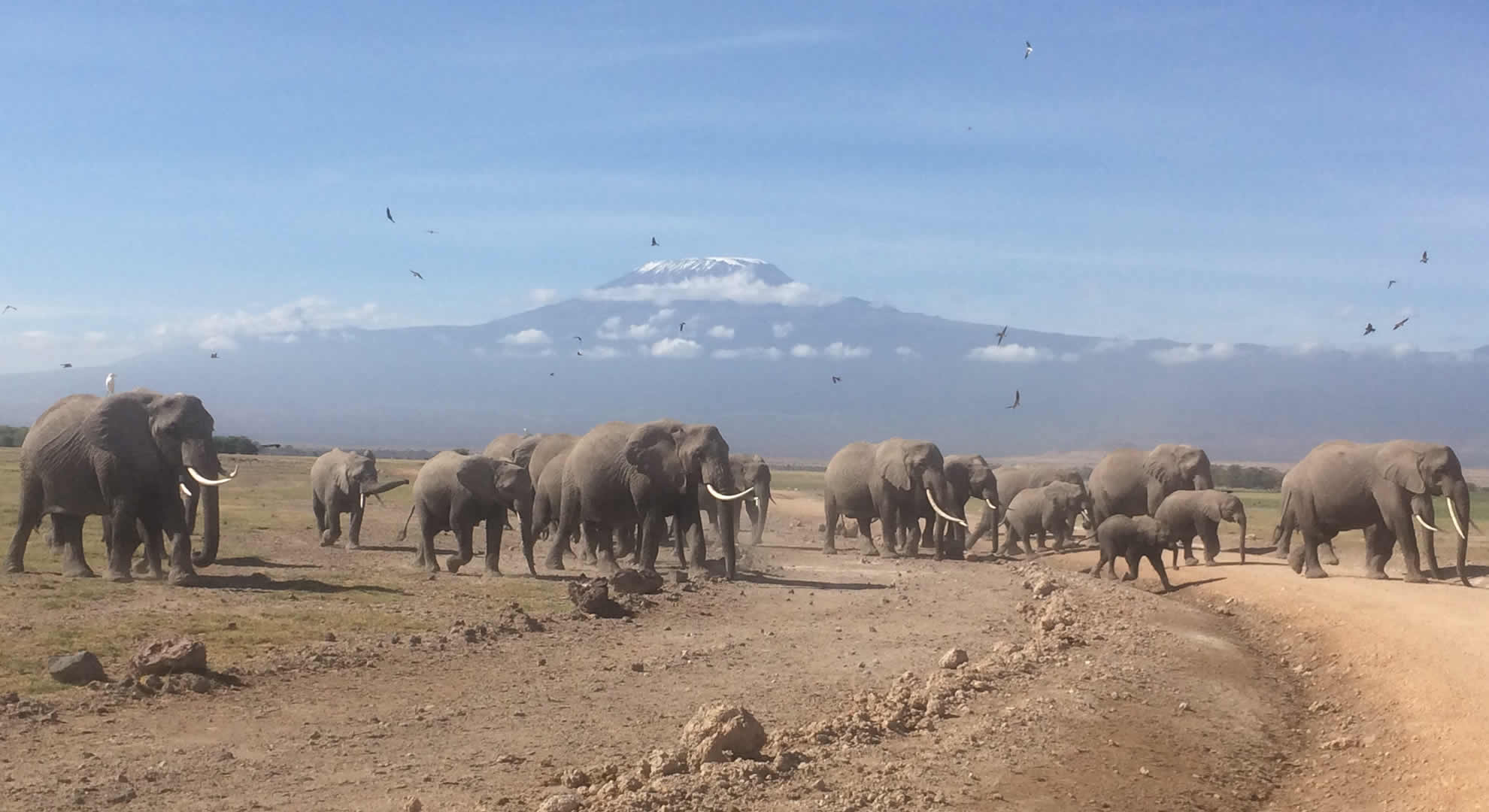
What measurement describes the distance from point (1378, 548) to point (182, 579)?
69.4ft

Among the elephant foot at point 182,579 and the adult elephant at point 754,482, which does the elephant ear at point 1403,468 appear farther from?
the elephant foot at point 182,579

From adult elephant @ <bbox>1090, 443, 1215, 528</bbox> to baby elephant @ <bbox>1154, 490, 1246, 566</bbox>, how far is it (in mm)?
5429

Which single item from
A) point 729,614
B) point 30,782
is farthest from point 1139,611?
point 30,782

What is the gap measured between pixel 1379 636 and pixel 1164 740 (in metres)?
6.92

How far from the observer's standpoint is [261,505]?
46562mm

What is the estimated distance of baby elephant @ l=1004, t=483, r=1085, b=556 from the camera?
36375 millimetres

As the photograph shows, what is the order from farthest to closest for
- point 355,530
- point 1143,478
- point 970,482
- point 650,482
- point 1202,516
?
point 970,482 → point 1143,478 → point 355,530 → point 1202,516 → point 650,482

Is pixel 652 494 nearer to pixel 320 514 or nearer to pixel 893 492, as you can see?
pixel 893 492

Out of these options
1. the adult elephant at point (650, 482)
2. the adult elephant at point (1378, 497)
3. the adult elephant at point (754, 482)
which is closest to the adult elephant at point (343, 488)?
the adult elephant at point (650, 482)

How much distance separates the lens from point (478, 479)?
26734 mm

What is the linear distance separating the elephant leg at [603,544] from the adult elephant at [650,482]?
0.09 feet

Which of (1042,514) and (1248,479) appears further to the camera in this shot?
(1248,479)

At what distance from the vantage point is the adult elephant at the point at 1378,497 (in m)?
26.1

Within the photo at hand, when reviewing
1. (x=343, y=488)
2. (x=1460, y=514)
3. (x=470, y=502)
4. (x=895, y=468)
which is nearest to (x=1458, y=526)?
(x=1460, y=514)
